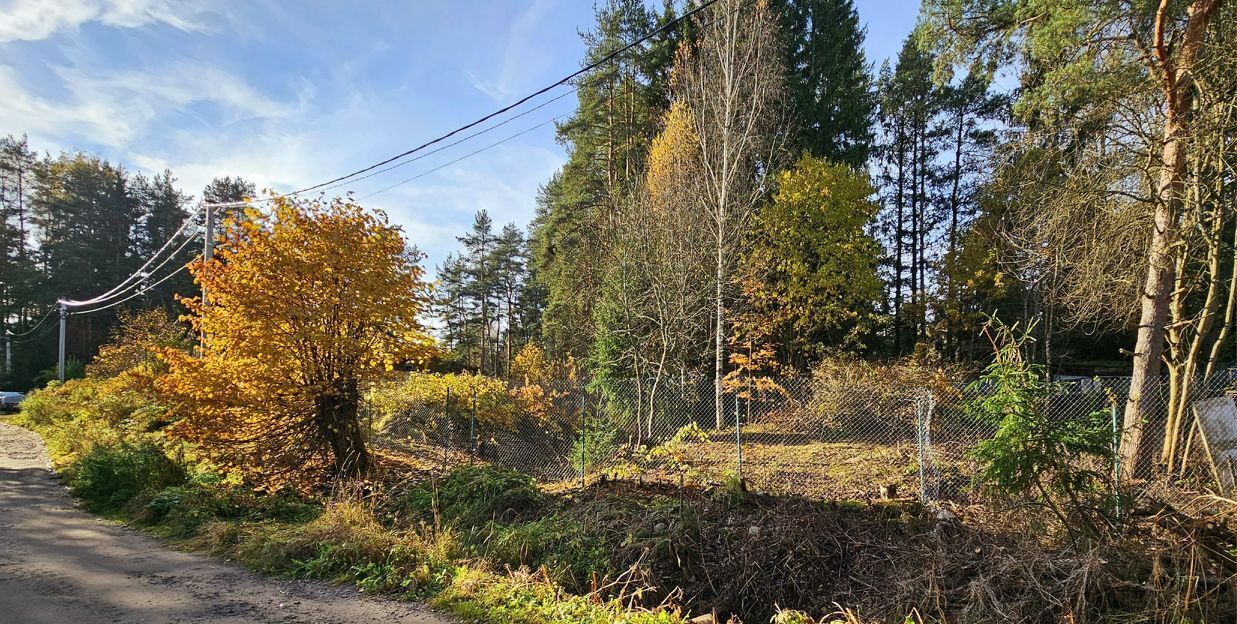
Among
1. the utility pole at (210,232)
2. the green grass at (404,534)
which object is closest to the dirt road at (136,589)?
the green grass at (404,534)

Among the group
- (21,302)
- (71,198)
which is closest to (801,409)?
(21,302)

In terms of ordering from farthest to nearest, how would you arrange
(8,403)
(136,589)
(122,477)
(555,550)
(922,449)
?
(8,403) < (122,477) < (922,449) < (555,550) < (136,589)

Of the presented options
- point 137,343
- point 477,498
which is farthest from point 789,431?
point 137,343

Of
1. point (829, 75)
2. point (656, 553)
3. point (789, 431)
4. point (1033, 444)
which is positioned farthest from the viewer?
point (829, 75)

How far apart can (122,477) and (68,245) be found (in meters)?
47.5

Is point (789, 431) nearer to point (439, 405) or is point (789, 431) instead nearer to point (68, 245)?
point (439, 405)

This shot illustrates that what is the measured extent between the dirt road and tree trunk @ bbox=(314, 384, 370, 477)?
230 centimetres

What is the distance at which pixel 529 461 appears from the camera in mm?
13406

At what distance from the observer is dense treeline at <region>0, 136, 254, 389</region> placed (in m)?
39.2

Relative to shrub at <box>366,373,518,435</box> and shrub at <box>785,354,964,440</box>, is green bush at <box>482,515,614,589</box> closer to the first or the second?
shrub at <box>785,354,964,440</box>

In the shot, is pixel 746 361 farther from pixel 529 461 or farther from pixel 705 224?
pixel 529 461

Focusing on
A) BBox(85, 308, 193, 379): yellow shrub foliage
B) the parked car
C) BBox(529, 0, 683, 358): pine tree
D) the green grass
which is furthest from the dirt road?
the parked car

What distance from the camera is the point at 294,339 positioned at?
7742mm

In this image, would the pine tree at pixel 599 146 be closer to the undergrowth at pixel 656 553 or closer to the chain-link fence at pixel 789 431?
the chain-link fence at pixel 789 431
